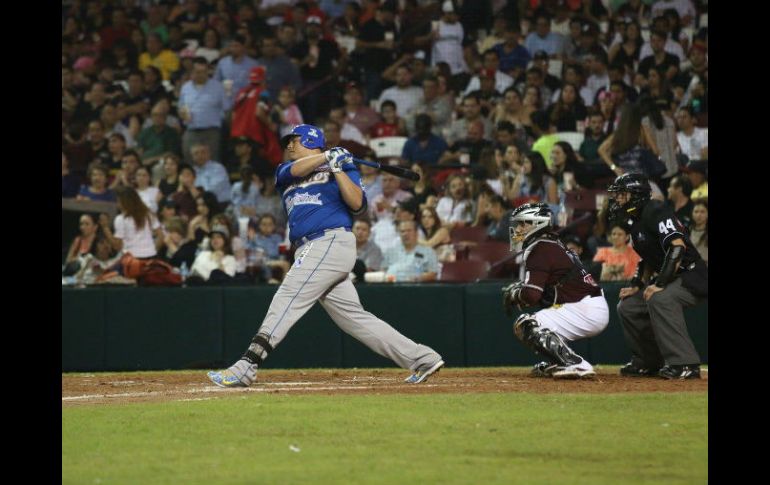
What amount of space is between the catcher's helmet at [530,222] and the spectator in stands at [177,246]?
5.16m

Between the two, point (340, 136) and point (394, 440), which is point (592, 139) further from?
point (394, 440)

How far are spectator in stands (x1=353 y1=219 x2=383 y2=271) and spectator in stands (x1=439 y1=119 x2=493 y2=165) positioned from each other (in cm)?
185

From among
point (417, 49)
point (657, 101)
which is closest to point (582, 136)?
point (657, 101)

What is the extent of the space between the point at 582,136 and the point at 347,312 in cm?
633

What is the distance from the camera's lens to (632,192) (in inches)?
A: 389

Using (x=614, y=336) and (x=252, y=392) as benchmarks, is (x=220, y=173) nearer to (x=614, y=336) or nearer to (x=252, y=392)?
(x=614, y=336)

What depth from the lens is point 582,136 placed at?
14.8 metres

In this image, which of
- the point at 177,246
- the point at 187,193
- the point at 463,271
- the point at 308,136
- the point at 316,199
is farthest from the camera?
the point at 187,193

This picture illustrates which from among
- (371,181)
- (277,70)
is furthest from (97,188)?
(371,181)

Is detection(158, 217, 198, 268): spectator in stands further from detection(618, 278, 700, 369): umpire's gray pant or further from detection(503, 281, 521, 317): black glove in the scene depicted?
detection(618, 278, 700, 369): umpire's gray pant

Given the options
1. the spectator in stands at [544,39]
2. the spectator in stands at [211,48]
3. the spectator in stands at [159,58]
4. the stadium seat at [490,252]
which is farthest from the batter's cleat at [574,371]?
the spectator in stands at [159,58]

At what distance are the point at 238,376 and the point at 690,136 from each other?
Result: 286 inches

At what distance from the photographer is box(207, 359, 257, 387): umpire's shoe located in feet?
29.8

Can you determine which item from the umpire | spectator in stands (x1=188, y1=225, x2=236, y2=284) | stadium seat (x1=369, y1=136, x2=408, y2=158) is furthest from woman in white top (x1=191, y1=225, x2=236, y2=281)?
the umpire
